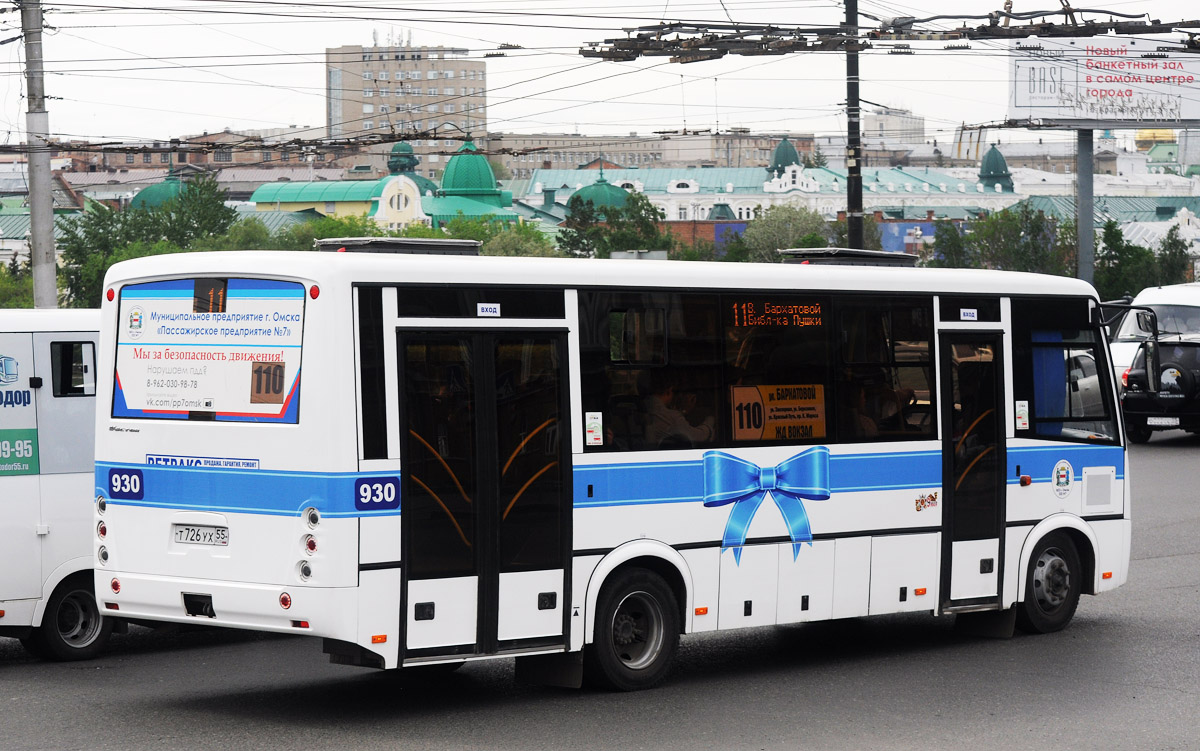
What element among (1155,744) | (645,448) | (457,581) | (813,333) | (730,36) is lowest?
(1155,744)

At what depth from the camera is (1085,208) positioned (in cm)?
5188

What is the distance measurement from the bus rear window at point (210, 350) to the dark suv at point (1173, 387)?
20.4 meters

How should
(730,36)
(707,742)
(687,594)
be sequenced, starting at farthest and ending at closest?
(730,36) < (687,594) < (707,742)

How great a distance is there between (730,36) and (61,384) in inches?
414

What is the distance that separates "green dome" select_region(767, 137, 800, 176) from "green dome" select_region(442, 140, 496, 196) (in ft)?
119

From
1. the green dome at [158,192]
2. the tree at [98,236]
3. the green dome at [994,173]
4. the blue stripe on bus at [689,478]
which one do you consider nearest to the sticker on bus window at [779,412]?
the blue stripe on bus at [689,478]

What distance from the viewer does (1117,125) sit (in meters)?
59.1

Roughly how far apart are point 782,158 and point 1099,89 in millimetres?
125515

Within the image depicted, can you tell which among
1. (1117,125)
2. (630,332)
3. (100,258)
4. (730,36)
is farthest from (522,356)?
(100,258)

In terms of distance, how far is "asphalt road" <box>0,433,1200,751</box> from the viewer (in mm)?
8055

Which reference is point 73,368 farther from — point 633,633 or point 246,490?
point 633,633

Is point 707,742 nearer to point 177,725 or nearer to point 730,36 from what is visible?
point 177,725

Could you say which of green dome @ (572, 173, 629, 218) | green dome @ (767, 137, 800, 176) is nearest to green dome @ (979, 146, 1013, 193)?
green dome @ (767, 137, 800, 176)

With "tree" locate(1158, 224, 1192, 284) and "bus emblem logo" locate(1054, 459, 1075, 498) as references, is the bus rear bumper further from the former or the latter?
"tree" locate(1158, 224, 1192, 284)
